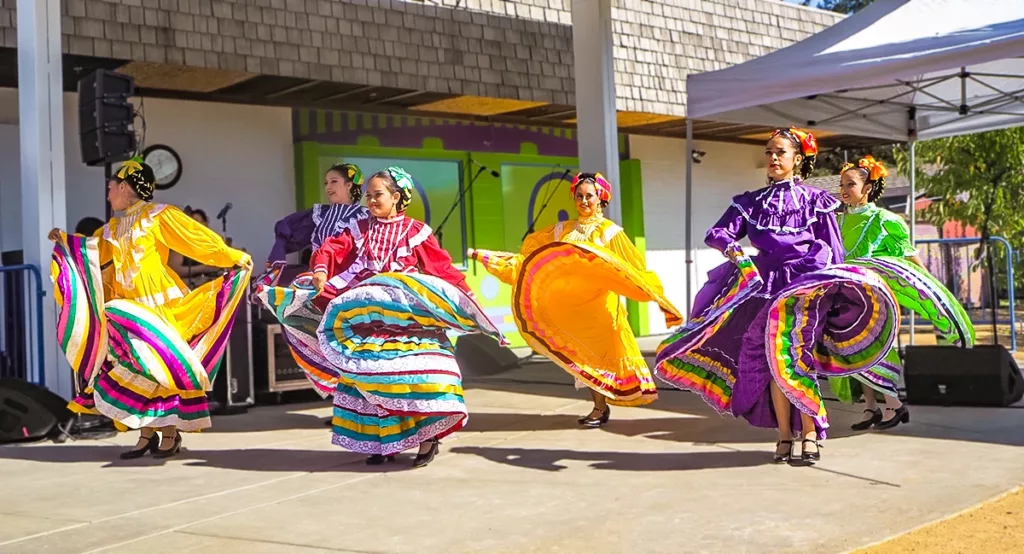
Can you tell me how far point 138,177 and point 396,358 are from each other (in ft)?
6.38

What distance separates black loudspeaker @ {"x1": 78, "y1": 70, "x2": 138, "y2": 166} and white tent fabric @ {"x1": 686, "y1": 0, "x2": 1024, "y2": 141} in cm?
435

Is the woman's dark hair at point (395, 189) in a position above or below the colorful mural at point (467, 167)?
below

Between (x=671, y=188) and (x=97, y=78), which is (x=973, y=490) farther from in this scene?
(x=671, y=188)

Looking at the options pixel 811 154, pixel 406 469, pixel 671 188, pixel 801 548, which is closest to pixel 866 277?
pixel 811 154

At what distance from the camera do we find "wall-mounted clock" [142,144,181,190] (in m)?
10.7

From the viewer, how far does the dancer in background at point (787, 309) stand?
557 cm

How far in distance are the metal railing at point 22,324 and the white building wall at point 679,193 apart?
29.5 feet

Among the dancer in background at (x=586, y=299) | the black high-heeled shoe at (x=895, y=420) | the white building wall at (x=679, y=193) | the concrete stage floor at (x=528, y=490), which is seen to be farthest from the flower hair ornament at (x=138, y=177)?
the white building wall at (x=679, y=193)

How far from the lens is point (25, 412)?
23.9 feet

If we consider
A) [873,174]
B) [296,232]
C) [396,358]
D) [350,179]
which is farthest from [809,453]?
[296,232]

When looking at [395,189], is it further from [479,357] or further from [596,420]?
[479,357]

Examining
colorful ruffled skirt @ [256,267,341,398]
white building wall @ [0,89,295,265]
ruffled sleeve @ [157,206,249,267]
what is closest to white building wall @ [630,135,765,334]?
white building wall @ [0,89,295,265]

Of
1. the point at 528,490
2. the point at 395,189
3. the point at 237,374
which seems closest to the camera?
the point at 528,490

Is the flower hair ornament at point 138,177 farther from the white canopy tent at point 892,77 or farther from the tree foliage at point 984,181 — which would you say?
the tree foliage at point 984,181
